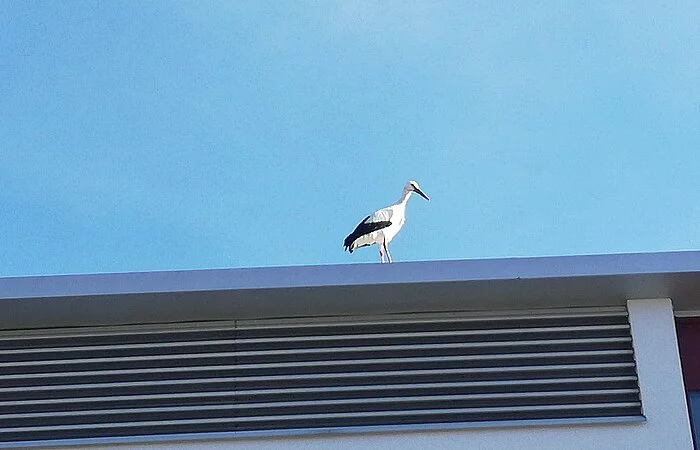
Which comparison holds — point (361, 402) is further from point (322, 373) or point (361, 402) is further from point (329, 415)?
point (322, 373)

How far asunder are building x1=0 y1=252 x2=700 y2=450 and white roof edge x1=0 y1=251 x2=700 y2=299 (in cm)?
1

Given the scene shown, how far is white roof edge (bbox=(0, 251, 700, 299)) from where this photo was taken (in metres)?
9.76

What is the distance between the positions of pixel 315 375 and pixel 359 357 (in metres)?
0.38

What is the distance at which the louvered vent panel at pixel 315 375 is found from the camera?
9.95 metres

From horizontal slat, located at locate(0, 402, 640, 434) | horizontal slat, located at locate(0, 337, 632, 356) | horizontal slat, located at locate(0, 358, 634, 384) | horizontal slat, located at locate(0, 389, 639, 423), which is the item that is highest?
horizontal slat, located at locate(0, 337, 632, 356)

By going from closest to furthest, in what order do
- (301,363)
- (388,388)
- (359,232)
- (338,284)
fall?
(338,284)
(388,388)
(301,363)
(359,232)

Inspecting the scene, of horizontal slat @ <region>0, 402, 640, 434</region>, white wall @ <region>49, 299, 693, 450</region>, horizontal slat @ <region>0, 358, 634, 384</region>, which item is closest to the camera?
white wall @ <region>49, 299, 693, 450</region>

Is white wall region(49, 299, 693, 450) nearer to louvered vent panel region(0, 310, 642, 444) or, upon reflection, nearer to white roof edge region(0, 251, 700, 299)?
louvered vent panel region(0, 310, 642, 444)

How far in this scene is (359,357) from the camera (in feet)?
33.4

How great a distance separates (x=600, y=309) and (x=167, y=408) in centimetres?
354

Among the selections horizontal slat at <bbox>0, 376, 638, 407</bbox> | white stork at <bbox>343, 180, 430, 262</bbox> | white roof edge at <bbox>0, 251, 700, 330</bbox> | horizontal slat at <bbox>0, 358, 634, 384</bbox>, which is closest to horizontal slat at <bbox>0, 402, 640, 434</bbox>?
horizontal slat at <bbox>0, 376, 638, 407</bbox>

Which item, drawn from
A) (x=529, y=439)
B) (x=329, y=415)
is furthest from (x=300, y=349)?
(x=529, y=439)

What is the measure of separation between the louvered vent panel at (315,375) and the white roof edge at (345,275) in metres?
0.65

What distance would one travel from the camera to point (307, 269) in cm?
980
